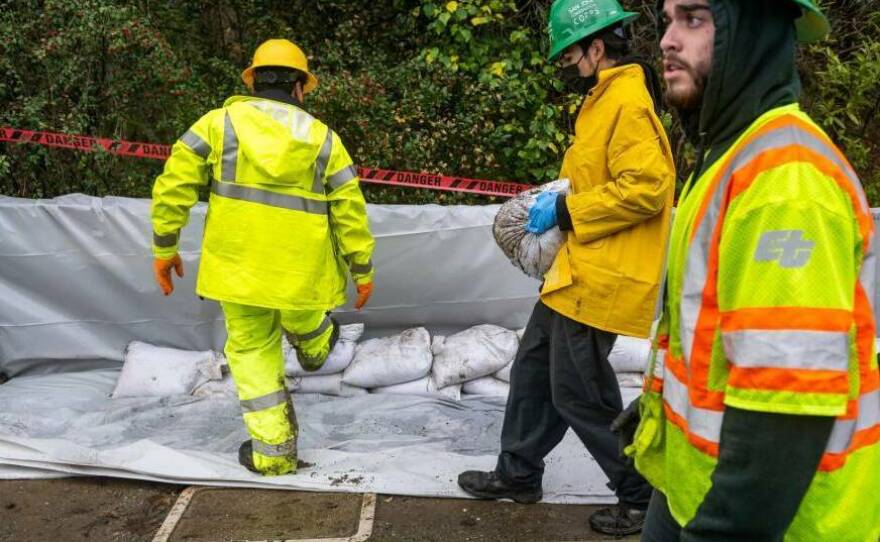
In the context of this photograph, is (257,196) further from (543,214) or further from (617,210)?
(617,210)

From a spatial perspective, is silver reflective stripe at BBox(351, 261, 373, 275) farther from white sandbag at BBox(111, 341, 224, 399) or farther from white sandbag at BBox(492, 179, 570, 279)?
white sandbag at BBox(111, 341, 224, 399)

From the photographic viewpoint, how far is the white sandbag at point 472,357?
14.1ft

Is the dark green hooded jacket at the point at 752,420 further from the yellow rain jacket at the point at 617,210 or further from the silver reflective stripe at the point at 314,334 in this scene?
the silver reflective stripe at the point at 314,334

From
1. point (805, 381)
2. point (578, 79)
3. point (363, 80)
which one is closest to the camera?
point (805, 381)

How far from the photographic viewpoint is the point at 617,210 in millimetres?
2672

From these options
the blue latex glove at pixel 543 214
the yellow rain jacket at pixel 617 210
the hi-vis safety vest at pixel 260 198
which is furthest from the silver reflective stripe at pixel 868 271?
the hi-vis safety vest at pixel 260 198

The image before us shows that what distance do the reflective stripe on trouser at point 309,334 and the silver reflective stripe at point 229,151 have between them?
0.72 m

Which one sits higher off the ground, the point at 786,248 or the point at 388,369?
the point at 786,248

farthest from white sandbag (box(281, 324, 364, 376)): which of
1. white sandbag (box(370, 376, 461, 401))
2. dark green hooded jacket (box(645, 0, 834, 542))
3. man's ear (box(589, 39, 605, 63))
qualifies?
dark green hooded jacket (box(645, 0, 834, 542))

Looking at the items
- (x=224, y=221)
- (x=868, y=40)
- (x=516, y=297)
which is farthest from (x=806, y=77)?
(x=224, y=221)

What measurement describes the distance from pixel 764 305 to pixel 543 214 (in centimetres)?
170

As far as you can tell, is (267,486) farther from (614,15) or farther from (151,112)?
(151,112)

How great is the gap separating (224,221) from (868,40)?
503cm

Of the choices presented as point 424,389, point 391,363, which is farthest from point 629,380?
point 391,363
